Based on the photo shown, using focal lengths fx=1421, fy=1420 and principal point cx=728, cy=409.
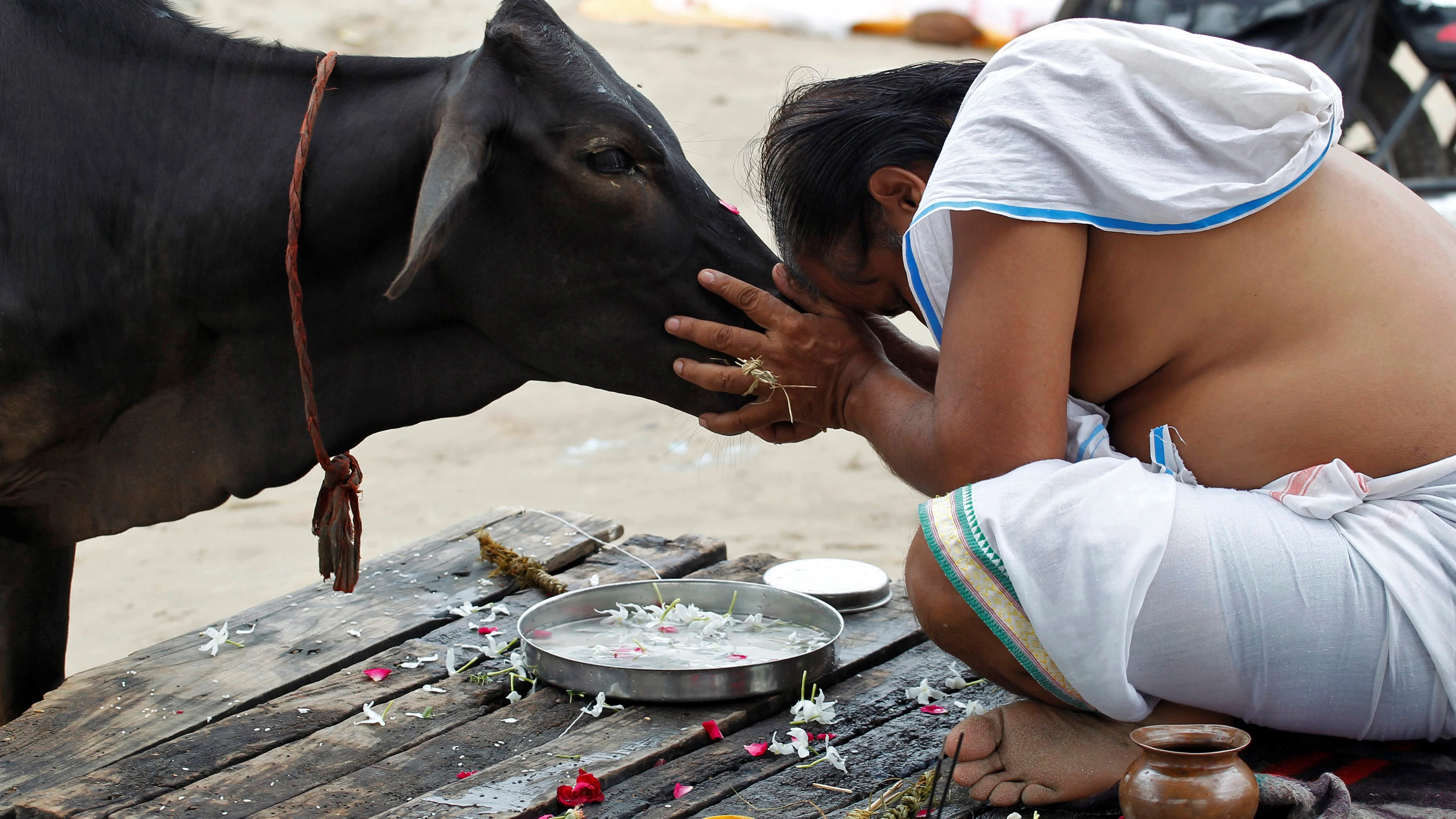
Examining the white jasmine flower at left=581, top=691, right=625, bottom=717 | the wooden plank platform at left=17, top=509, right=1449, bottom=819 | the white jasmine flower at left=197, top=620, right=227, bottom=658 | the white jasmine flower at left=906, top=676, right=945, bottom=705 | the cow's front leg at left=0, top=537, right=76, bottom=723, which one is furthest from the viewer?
the white jasmine flower at left=197, top=620, right=227, bottom=658

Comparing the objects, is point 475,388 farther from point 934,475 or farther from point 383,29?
point 383,29

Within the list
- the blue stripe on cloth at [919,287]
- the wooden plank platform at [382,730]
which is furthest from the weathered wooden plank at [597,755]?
the blue stripe on cloth at [919,287]

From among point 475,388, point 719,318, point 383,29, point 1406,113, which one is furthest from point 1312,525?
point 383,29

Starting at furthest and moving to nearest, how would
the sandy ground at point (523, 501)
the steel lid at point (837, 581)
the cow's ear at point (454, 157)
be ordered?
1. the sandy ground at point (523, 501)
2. the steel lid at point (837, 581)
3. the cow's ear at point (454, 157)

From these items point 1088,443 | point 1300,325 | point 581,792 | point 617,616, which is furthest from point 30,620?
point 1300,325

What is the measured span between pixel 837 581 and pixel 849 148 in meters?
1.30

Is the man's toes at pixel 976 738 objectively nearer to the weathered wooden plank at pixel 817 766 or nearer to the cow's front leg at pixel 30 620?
the weathered wooden plank at pixel 817 766

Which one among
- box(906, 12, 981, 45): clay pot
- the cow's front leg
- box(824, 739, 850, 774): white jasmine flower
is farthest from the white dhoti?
box(906, 12, 981, 45): clay pot

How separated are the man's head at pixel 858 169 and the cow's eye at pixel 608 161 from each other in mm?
259

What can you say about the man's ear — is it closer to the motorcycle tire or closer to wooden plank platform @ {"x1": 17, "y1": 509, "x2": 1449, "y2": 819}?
wooden plank platform @ {"x1": 17, "y1": 509, "x2": 1449, "y2": 819}

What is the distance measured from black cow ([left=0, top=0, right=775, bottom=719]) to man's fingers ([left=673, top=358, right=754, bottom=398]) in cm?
6

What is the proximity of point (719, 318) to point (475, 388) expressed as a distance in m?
0.50

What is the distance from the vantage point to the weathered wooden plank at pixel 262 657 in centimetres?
258

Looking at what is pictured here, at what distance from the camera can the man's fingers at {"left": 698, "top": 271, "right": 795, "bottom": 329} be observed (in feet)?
8.52
